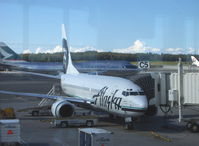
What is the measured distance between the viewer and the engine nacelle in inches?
721

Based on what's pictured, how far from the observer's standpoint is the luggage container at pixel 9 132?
11000 mm

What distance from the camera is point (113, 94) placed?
1672cm

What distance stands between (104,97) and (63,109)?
244 centimetres

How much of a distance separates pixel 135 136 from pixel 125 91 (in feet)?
7.48

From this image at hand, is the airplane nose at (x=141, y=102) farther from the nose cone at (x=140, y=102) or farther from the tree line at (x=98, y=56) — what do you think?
the tree line at (x=98, y=56)

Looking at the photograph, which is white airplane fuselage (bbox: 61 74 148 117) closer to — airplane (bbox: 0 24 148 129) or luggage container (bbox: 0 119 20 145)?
airplane (bbox: 0 24 148 129)

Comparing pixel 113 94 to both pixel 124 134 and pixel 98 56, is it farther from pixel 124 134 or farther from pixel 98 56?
pixel 98 56

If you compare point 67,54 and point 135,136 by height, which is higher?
point 67,54

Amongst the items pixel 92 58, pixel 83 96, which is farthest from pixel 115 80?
pixel 92 58

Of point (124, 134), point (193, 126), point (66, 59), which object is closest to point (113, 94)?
point (124, 134)

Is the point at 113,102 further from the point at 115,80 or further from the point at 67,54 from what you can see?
the point at 67,54

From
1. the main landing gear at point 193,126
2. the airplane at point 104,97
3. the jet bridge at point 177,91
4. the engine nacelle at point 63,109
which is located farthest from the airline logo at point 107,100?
the main landing gear at point 193,126

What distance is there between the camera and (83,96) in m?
20.8

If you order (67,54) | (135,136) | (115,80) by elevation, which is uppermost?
(67,54)
